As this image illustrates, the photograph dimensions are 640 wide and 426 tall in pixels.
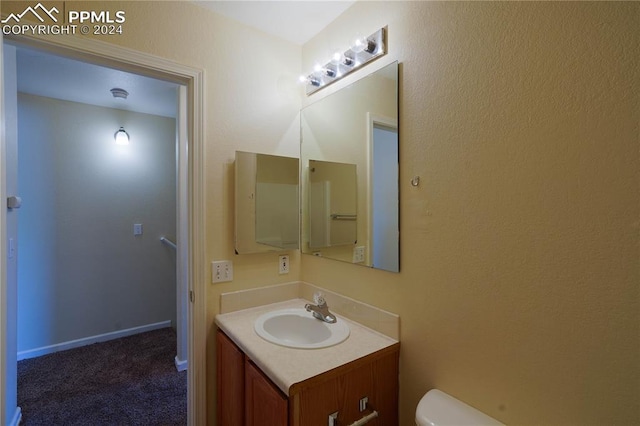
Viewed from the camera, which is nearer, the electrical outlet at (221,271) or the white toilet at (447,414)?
the white toilet at (447,414)

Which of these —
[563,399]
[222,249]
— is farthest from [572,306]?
[222,249]

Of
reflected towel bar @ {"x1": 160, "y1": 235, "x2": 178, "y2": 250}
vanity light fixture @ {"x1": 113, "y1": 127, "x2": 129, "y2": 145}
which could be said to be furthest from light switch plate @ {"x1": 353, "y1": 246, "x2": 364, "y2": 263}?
vanity light fixture @ {"x1": 113, "y1": 127, "x2": 129, "y2": 145}

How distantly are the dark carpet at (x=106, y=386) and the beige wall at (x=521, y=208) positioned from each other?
1787 millimetres

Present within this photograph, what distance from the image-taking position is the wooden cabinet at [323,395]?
0.96 m

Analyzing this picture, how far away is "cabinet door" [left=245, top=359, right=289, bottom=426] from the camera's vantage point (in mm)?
981

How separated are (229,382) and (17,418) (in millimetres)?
1526

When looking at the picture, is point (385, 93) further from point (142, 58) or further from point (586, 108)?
point (142, 58)

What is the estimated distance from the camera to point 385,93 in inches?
50.1

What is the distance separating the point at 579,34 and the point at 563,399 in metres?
0.98

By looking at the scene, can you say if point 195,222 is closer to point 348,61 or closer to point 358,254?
point 358,254

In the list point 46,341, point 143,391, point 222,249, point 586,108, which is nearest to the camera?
point 586,108

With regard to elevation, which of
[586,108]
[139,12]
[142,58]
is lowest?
[586,108]

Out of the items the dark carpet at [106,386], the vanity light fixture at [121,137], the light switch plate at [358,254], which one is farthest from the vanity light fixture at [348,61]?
the dark carpet at [106,386]

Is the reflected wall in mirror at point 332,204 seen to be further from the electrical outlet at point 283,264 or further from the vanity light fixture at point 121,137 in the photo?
the vanity light fixture at point 121,137
